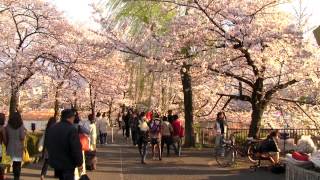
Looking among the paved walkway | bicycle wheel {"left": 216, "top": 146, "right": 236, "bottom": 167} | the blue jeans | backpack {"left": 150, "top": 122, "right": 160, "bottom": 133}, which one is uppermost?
backpack {"left": 150, "top": 122, "right": 160, "bottom": 133}

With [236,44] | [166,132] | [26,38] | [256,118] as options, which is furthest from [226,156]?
[26,38]

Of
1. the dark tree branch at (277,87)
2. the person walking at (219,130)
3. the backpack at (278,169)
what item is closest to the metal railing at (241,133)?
the dark tree branch at (277,87)

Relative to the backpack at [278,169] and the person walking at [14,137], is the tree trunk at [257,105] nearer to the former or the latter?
the backpack at [278,169]

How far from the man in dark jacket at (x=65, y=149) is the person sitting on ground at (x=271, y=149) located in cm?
844

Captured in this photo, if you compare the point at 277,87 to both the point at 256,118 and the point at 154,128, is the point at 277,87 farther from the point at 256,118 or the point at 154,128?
the point at 154,128

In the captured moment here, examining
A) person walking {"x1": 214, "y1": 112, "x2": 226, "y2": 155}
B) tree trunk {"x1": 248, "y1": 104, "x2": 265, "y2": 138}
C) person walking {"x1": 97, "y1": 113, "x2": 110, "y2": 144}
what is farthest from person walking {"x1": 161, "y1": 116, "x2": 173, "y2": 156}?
person walking {"x1": 97, "y1": 113, "x2": 110, "y2": 144}

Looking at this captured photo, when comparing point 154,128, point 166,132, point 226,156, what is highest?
point 154,128

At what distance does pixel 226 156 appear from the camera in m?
17.8

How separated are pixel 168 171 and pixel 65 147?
25.7ft

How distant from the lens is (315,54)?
18375 mm

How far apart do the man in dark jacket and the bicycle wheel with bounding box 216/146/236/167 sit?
9.54m

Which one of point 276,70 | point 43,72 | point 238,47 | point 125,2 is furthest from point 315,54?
point 43,72

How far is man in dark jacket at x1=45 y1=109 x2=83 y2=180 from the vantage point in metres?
7.86

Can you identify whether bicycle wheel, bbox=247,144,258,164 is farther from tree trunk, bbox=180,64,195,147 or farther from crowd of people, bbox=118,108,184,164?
tree trunk, bbox=180,64,195,147
